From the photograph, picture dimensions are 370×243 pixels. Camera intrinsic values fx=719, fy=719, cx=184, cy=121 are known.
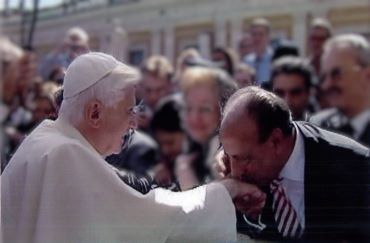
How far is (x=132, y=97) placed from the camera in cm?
87

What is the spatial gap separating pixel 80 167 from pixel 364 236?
0.36 m

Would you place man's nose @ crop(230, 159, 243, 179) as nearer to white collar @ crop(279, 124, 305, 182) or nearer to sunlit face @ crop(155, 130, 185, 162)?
white collar @ crop(279, 124, 305, 182)

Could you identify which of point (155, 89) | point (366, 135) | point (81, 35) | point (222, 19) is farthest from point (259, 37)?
point (81, 35)

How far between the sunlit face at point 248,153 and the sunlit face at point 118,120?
11 centimetres

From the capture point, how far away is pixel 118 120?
2.80 feet

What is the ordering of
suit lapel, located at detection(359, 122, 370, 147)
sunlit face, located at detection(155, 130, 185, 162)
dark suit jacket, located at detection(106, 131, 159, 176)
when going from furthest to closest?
1. sunlit face, located at detection(155, 130, 185, 162)
2. dark suit jacket, located at detection(106, 131, 159, 176)
3. suit lapel, located at detection(359, 122, 370, 147)

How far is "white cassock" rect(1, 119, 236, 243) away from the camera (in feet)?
2.80

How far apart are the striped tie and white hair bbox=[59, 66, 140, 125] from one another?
21 cm

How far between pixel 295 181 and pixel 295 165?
0.06 feet

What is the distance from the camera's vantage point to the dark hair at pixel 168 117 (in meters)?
2.23

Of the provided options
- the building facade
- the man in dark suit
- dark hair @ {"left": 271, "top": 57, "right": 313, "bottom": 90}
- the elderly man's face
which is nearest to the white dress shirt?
the man in dark suit

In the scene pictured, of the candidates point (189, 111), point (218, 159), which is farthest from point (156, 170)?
point (218, 159)

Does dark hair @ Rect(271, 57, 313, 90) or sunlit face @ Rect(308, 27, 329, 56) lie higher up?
dark hair @ Rect(271, 57, 313, 90)

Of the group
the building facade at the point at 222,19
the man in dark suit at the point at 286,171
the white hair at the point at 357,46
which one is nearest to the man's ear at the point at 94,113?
the man in dark suit at the point at 286,171
